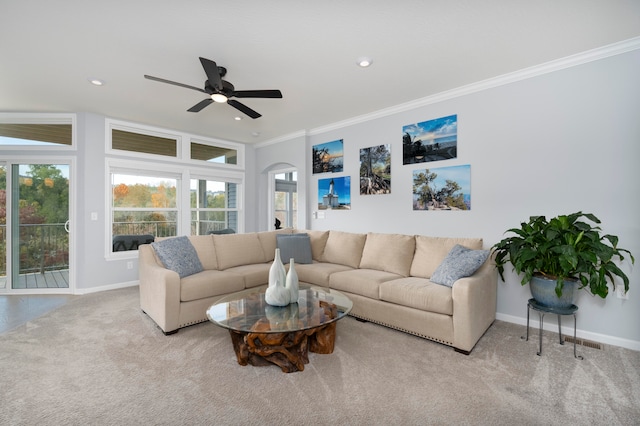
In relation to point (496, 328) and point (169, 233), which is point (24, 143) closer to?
point (169, 233)

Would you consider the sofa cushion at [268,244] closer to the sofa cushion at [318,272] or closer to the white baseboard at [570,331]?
the sofa cushion at [318,272]

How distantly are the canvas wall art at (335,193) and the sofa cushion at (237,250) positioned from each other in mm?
1431

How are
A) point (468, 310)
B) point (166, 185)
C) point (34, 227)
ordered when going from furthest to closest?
point (166, 185)
point (34, 227)
point (468, 310)

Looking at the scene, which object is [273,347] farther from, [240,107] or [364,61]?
[364,61]

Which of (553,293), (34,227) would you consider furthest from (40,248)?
(553,293)

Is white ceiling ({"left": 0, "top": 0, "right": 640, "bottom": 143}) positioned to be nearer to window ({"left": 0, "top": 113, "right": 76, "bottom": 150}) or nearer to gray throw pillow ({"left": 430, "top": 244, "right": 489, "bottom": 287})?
window ({"left": 0, "top": 113, "right": 76, "bottom": 150})

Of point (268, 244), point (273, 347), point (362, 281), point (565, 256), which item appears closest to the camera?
point (273, 347)

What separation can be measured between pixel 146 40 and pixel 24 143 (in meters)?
3.52

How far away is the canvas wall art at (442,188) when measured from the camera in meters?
3.70

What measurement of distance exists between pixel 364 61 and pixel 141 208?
14.4 ft

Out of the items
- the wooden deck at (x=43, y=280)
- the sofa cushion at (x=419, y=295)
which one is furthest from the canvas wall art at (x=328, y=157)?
the wooden deck at (x=43, y=280)

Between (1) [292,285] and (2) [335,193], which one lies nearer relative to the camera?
(1) [292,285]

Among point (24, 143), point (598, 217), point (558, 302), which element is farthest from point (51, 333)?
point (598, 217)

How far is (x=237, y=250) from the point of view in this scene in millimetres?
4164
